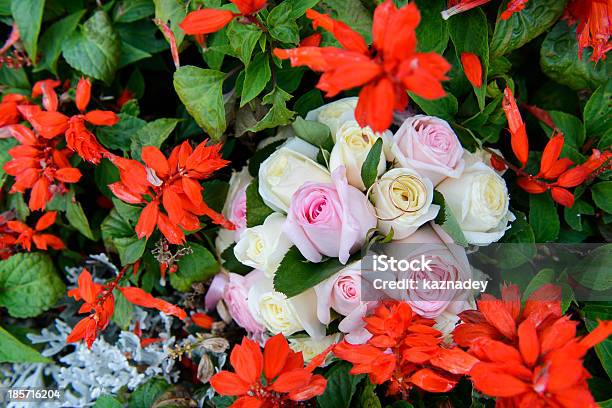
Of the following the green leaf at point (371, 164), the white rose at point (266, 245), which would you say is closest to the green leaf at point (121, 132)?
the white rose at point (266, 245)

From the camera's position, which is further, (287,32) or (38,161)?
(38,161)

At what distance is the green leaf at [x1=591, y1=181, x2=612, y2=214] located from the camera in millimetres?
623

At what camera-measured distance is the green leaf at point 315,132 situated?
607 millimetres

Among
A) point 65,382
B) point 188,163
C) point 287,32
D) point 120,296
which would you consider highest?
point 287,32

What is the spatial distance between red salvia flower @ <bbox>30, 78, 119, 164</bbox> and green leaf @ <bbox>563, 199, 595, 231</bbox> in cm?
53

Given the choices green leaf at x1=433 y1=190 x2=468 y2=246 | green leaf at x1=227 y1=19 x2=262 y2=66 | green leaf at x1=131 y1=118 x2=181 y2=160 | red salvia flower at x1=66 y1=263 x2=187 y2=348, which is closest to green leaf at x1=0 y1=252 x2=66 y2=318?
red salvia flower at x1=66 y1=263 x2=187 y2=348

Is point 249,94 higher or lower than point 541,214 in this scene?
higher

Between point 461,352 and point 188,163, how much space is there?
328mm

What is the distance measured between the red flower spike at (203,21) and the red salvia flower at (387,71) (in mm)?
154

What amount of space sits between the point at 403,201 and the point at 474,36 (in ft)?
0.66

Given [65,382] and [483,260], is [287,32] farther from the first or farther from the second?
[65,382]

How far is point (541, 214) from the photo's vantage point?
639 millimetres

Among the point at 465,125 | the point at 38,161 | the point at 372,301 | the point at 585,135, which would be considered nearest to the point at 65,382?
the point at 38,161

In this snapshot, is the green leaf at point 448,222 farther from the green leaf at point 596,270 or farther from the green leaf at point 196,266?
the green leaf at point 196,266
